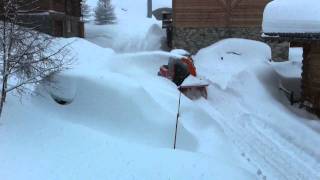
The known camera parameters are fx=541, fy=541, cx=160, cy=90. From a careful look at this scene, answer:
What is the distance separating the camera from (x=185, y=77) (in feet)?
58.1

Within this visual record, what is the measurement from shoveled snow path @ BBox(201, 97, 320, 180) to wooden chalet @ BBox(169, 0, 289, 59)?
43.4ft

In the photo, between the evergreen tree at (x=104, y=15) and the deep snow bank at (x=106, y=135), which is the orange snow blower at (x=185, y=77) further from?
the evergreen tree at (x=104, y=15)

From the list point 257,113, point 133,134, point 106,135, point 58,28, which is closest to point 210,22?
point 58,28

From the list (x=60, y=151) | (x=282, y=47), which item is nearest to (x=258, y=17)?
(x=282, y=47)

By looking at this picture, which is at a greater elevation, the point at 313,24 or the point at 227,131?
the point at 313,24

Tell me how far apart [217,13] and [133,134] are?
1880 cm

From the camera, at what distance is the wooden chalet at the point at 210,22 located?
27.8m

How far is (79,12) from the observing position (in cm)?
3753

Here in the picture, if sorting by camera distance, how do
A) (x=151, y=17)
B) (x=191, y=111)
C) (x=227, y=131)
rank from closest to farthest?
1. (x=191, y=111)
2. (x=227, y=131)
3. (x=151, y=17)

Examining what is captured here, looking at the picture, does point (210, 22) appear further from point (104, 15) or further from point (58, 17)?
point (104, 15)

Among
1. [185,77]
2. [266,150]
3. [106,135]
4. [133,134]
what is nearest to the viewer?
[106,135]

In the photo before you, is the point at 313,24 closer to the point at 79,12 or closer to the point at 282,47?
the point at 282,47

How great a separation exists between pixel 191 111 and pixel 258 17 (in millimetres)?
17173

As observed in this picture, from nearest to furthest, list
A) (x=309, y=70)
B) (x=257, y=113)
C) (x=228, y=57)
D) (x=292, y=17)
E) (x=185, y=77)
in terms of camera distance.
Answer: (x=257, y=113), (x=292, y=17), (x=309, y=70), (x=185, y=77), (x=228, y=57)
